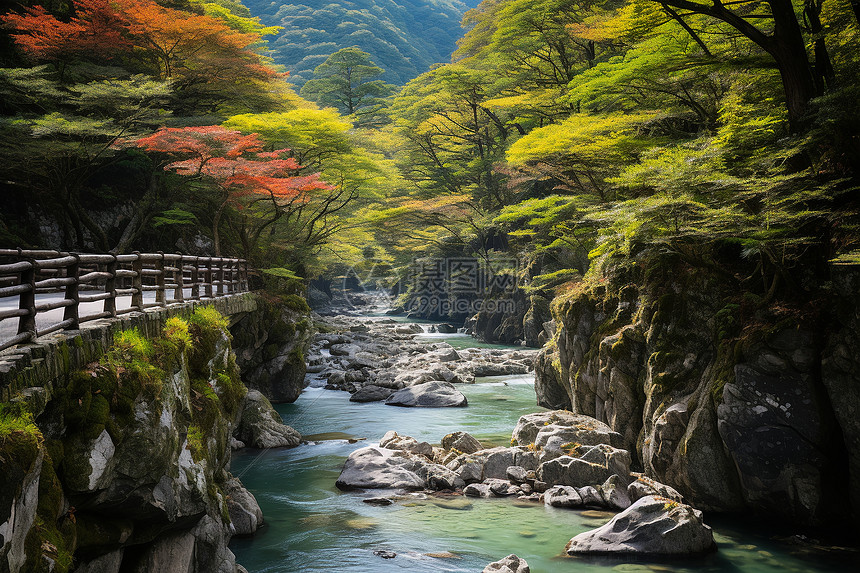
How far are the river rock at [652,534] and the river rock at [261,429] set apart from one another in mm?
7923

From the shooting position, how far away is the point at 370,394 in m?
19.0

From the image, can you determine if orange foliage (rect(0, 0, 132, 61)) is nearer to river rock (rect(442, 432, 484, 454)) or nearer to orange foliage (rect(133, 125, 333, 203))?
orange foliage (rect(133, 125, 333, 203))

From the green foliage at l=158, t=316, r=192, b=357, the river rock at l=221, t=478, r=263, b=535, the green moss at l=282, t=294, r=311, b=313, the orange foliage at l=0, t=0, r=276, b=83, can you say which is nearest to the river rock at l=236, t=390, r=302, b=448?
the river rock at l=221, t=478, r=263, b=535

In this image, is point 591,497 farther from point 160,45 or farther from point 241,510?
point 160,45

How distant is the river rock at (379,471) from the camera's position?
35.6 ft

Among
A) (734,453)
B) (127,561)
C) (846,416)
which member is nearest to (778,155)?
(846,416)

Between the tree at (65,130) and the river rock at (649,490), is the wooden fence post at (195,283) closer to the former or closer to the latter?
the tree at (65,130)

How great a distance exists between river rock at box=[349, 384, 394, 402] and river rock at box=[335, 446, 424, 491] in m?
7.03

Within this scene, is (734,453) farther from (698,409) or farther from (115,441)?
(115,441)

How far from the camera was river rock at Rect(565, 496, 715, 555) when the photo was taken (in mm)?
7699

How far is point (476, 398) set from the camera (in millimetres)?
18922

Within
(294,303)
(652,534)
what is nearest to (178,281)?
(652,534)

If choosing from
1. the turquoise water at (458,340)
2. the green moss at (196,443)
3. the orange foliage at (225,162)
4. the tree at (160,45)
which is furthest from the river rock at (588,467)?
the turquoise water at (458,340)

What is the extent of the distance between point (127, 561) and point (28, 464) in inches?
100
